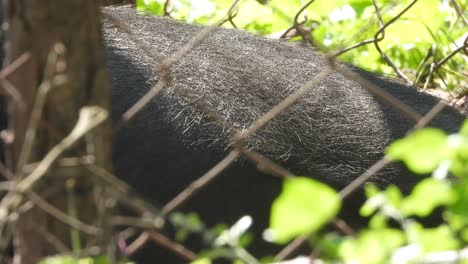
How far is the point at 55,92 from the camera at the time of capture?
88 cm

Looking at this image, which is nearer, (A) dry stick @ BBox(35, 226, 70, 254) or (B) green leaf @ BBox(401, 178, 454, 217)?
(B) green leaf @ BBox(401, 178, 454, 217)

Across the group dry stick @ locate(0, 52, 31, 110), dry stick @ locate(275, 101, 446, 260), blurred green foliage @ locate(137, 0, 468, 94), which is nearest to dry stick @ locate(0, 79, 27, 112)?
dry stick @ locate(0, 52, 31, 110)

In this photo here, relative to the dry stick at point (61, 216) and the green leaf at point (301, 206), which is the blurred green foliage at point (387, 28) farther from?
the green leaf at point (301, 206)

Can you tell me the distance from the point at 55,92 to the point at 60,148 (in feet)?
0.19

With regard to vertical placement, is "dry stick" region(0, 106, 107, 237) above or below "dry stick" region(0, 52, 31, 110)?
below

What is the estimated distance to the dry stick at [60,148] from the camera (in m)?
0.87

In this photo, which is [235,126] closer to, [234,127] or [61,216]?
[234,127]

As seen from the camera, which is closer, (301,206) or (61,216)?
(301,206)

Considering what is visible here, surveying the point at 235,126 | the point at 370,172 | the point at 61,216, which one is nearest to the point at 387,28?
the point at 235,126

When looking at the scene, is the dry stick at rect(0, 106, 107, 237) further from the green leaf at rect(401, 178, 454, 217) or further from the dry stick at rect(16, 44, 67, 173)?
the green leaf at rect(401, 178, 454, 217)

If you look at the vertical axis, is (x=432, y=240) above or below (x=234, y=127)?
above

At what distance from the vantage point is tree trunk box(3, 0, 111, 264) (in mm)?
875

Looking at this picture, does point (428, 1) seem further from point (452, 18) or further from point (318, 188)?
point (318, 188)

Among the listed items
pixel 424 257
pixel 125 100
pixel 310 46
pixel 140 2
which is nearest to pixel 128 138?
pixel 125 100
